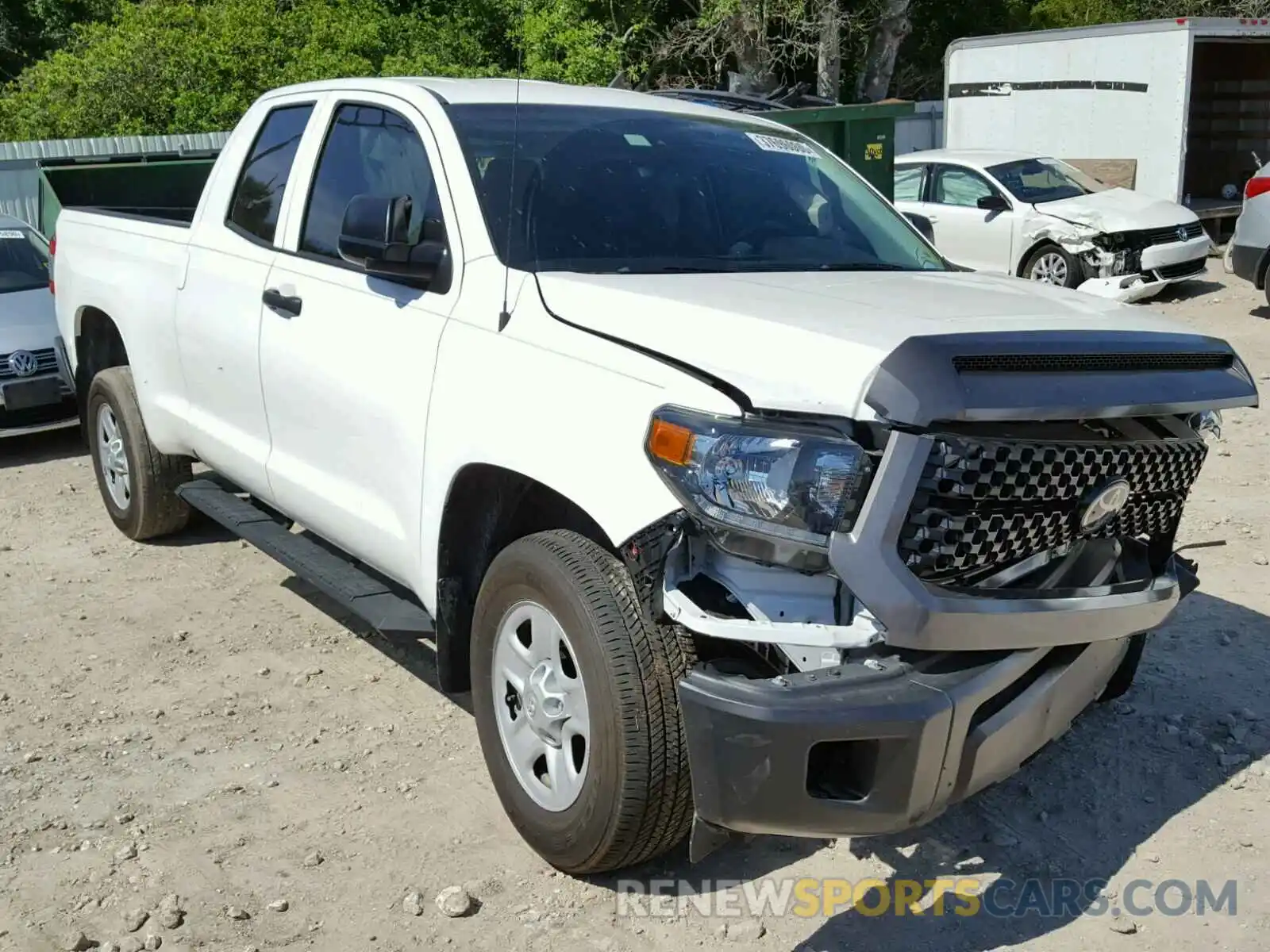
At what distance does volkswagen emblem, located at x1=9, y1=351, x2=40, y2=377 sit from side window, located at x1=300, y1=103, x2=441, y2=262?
4623 millimetres

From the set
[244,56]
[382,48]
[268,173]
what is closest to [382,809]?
[268,173]

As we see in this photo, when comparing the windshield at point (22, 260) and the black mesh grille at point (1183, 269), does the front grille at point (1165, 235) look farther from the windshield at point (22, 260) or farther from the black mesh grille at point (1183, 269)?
the windshield at point (22, 260)

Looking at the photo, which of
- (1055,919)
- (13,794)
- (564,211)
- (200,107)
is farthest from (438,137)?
(200,107)

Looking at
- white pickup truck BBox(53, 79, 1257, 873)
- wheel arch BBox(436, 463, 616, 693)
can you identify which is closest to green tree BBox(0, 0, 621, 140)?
white pickup truck BBox(53, 79, 1257, 873)

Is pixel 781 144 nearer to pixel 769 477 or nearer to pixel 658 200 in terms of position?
pixel 658 200

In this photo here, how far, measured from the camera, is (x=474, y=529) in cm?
371

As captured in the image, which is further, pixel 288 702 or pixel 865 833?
pixel 288 702

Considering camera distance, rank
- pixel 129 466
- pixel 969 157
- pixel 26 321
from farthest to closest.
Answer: pixel 969 157, pixel 26 321, pixel 129 466

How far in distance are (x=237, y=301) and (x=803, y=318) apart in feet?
8.48

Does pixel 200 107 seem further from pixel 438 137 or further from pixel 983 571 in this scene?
pixel 983 571

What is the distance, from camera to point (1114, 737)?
4.16m

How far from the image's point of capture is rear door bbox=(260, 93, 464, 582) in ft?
12.4

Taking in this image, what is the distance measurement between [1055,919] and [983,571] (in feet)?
3.29

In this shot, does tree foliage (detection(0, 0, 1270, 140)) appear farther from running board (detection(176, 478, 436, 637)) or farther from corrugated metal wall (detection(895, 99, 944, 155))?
running board (detection(176, 478, 436, 637))
